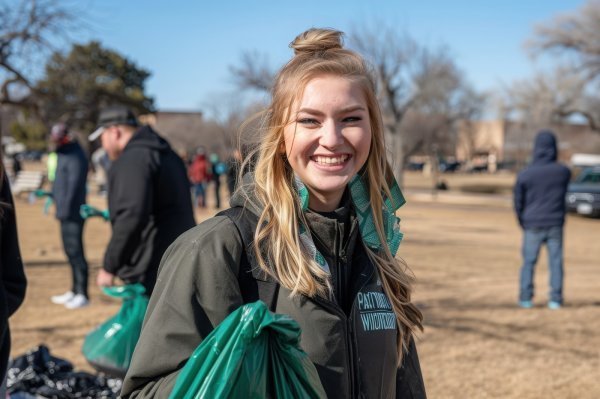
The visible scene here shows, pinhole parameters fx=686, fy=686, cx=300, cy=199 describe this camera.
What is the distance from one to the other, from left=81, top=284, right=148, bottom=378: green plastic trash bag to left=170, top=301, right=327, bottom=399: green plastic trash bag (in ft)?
7.92

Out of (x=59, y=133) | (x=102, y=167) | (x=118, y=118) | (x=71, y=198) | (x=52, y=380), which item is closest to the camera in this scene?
(x=52, y=380)

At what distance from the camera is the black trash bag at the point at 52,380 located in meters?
3.89

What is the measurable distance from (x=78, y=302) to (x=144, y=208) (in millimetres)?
3334

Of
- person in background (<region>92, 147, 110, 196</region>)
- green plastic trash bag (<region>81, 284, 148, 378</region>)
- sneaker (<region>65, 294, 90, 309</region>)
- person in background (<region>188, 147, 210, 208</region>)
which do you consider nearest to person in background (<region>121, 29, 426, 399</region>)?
green plastic trash bag (<region>81, 284, 148, 378</region>)

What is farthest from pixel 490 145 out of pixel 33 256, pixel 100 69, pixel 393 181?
pixel 393 181

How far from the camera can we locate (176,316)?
1.52 metres

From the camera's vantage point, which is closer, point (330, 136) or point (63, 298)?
point (330, 136)

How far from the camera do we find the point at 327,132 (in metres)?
1.79

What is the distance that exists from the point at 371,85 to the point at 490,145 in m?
87.9

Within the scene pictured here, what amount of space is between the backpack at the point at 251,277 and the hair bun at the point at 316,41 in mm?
542

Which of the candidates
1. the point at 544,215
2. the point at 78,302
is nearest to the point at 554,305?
the point at 544,215

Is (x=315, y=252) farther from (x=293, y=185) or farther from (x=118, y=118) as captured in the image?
(x=118, y=118)

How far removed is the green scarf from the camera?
1.77 m

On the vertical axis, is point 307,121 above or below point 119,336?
above
